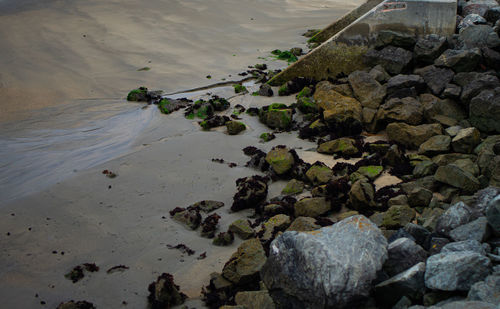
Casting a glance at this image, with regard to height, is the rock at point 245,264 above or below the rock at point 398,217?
below

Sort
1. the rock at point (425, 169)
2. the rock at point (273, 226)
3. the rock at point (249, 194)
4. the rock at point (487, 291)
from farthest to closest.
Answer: the rock at point (425, 169), the rock at point (249, 194), the rock at point (273, 226), the rock at point (487, 291)

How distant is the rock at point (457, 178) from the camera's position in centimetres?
409

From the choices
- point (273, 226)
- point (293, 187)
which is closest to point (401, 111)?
point (293, 187)

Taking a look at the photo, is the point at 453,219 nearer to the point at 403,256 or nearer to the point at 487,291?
the point at 403,256

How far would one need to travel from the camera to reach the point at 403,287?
105 inches

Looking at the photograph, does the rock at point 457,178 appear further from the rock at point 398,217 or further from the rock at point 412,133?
the rock at point 412,133

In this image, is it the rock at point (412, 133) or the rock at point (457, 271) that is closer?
the rock at point (457, 271)

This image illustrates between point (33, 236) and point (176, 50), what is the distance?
6.09m

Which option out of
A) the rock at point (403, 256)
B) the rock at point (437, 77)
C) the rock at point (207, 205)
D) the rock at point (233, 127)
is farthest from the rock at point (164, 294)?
the rock at point (437, 77)

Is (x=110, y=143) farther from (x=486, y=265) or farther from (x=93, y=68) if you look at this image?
(x=486, y=265)

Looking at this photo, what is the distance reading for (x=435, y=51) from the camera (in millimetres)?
6566

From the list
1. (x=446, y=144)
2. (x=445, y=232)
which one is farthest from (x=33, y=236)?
(x=446, y=144)

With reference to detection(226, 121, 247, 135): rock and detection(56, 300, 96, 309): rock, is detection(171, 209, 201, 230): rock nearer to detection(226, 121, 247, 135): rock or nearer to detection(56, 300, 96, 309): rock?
detection(56, 300, 96, 309): rock

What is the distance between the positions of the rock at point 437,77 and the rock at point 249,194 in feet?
9.27
